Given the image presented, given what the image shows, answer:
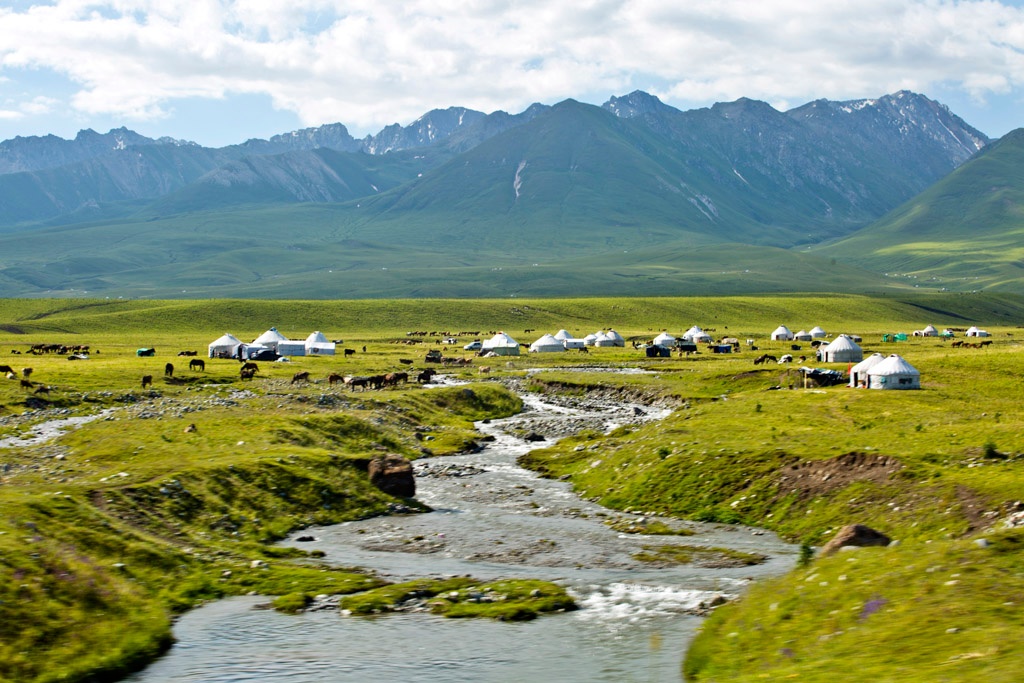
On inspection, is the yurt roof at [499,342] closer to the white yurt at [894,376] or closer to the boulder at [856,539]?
the white yurt at [894,376]

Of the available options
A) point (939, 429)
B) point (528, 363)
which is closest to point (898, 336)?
point (528, 363)

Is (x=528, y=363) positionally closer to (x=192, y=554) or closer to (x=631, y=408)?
(x=631, y=408)

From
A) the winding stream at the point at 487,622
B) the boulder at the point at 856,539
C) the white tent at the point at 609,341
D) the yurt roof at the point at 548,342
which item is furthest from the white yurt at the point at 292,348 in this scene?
the boulder at the point at 856,539

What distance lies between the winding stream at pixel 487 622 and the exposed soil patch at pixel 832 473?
3238mm

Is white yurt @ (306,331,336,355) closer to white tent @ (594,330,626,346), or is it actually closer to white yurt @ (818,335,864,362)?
white tent @ (594,330,626,346)

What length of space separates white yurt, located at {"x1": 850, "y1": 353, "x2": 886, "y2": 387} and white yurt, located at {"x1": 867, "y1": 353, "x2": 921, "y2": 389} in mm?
1187

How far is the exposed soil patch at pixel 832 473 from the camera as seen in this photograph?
37250 millimetres

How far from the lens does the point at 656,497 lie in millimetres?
40438

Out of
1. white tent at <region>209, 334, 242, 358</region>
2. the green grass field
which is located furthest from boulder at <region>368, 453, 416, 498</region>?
white tent at <region>209, 334, 242, 358</region>

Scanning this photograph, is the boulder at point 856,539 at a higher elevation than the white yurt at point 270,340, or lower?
lower

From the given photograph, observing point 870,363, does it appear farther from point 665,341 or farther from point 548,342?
point 665,341

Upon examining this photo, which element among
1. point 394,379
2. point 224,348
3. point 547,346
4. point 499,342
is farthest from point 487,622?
point 547,346

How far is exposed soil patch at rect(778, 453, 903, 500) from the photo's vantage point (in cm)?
3725

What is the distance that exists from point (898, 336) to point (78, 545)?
184 meters
